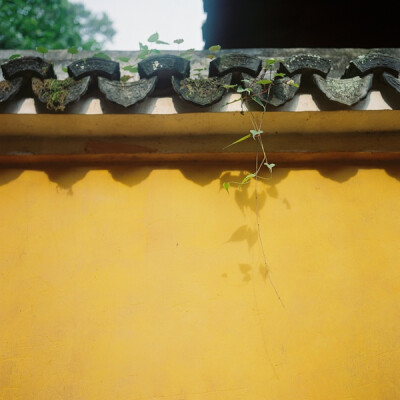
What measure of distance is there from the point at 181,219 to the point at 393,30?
424 centimetres

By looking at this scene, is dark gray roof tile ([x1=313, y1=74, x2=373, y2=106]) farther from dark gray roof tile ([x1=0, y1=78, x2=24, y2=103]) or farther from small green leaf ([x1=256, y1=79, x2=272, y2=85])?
dark gray roof tile ([x1=0, y1=78, x2=24, y2=103])

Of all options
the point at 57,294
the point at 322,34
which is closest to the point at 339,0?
the point at 322,34

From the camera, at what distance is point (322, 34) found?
470cm

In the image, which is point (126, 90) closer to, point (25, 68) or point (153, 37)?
point (25, 68)

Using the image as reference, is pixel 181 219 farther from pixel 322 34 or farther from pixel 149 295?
pixel 322 34

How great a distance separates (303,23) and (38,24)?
363 inches

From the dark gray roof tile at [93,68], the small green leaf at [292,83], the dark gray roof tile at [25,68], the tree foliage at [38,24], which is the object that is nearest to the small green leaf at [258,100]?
the small green leaf at [292,83]

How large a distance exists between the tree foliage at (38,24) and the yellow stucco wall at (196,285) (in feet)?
32.1

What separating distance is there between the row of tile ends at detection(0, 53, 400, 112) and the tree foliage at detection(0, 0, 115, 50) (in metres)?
9.54

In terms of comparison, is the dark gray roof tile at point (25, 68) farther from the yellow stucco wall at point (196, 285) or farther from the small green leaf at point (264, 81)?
the small green leaf at point (264, 81)

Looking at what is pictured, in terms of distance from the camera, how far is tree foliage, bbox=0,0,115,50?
Answer: 403 inches

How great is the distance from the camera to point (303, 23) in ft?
15.3

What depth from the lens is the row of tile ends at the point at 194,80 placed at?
181 centimetres

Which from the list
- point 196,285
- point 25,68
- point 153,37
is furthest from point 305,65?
point 25,68
